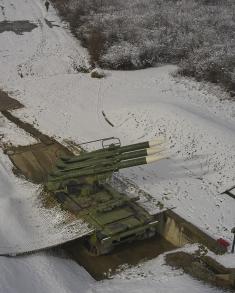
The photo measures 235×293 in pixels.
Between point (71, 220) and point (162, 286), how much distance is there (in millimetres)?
3522

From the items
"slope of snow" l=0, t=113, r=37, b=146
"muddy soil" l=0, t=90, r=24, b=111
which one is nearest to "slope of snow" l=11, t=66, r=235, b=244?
"muddy soil" l=0, t=90, r=24, b=111

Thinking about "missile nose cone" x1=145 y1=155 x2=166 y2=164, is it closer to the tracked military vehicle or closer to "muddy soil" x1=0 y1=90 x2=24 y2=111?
the tracked military vehicle

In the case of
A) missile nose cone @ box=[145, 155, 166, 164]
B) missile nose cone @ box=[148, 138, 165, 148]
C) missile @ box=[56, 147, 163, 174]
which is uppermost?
missile @ box=[56, 147, 163, 174]

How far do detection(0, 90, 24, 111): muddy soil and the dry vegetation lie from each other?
19.8ft

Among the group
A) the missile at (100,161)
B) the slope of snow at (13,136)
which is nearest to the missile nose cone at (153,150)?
the missile at (100,161)

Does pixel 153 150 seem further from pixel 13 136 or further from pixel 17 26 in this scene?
pixel 17 26

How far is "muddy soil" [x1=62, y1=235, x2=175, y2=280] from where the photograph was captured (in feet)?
44.0

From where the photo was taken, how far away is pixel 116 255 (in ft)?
45.6

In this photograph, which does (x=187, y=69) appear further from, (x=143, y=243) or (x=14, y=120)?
(x=143, y=243)

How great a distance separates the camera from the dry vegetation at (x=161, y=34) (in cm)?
2509

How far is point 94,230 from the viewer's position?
44.2 ft

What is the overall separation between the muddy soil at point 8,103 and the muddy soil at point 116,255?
873 centimetres

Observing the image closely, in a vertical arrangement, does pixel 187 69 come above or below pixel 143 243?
above

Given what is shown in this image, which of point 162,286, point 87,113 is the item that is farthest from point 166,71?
point 162,286
